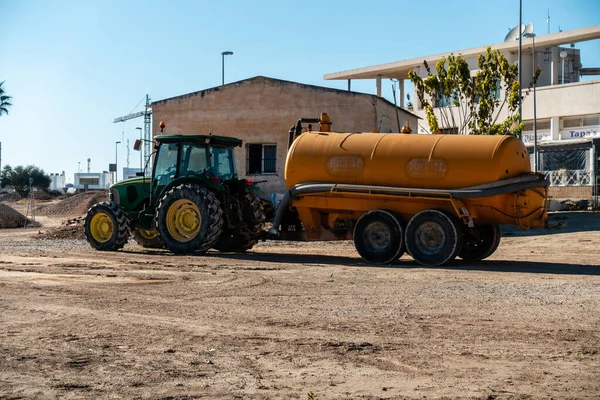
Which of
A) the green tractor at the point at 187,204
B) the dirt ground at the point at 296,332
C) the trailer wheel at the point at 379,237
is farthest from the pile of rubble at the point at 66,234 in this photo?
the trailer wheel at the point at 379,237

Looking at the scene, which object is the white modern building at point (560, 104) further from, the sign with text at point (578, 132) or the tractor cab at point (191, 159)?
the tractor cab at point (191, 159)

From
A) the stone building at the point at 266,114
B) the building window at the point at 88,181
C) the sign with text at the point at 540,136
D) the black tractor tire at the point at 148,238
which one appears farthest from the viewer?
the building window at the point at 88,181

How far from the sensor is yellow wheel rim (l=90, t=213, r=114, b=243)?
2019 centimetres

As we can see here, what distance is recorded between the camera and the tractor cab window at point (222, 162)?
19.3 metres

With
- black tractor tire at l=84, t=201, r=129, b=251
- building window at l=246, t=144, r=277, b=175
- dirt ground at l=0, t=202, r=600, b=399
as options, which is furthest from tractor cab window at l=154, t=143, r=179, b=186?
building window at l=246, t=144, r=277, b=175

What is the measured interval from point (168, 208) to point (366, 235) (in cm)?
438

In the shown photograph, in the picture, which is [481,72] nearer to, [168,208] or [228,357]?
[168,208]

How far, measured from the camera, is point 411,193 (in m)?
16.8

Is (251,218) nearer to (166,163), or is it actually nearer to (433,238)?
(166,163)

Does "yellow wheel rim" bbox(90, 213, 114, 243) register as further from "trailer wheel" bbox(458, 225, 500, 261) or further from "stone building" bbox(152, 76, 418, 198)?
"stone building" bbox(152, 76, 418, 198)

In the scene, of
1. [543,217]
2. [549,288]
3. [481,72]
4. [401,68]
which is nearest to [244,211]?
[543,217]

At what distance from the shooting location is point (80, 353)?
7.84m

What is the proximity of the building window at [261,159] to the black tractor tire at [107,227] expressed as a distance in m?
13.5

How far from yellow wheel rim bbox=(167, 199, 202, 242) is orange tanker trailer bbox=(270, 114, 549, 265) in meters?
1.75
